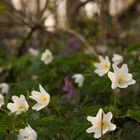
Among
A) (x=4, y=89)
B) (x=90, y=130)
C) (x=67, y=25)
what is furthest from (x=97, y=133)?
(x=67, y=25)

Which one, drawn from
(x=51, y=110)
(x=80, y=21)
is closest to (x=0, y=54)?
(x=51, y=110)

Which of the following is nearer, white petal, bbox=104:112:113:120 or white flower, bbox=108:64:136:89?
white petal, bbox=104:112:113:120

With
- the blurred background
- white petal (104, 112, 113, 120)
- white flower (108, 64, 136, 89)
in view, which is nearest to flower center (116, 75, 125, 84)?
white flower (108, 64, 136, 89)

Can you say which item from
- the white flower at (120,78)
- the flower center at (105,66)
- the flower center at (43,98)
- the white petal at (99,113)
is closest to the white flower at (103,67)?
the flower center at (105,66)

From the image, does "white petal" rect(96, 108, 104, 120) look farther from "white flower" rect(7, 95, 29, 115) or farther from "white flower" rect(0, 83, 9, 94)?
"white flower" rect(0, 83, 9, 94)

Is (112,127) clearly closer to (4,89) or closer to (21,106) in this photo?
(21,106)

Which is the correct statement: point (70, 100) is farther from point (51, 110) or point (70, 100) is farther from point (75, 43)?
point (75, 43)

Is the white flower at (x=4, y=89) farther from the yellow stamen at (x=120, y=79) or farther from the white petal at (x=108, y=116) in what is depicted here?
the white petal at (x=108, y=116)
